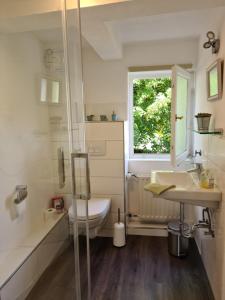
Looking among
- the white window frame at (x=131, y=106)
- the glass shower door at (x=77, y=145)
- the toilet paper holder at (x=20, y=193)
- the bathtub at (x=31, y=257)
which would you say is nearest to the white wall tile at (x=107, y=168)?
the white window frame at (x=131, y=106)

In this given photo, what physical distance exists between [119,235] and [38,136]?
136 cm

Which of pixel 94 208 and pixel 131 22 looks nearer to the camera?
pixel 131 22

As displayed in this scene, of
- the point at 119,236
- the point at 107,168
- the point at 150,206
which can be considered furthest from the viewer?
the point at 150,206

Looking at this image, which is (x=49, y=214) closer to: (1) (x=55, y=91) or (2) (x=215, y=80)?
(1) (x=55, y=91)

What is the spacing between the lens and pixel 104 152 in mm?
2568

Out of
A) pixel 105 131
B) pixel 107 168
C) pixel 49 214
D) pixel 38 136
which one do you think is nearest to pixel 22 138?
pixel 38 136

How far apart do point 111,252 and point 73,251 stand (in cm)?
95

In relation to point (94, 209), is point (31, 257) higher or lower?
lower

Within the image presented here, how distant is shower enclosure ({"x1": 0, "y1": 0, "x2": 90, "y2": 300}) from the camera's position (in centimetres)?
147

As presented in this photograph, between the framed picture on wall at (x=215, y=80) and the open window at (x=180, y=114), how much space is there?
0.28 meters

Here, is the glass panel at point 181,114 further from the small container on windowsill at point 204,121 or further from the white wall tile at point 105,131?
the white wall tile at point 105,131

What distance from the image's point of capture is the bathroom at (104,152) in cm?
152

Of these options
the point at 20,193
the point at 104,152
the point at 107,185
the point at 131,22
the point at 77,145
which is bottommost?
the point at 107,185

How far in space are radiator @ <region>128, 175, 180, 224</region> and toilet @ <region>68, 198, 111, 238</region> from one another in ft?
1.34
